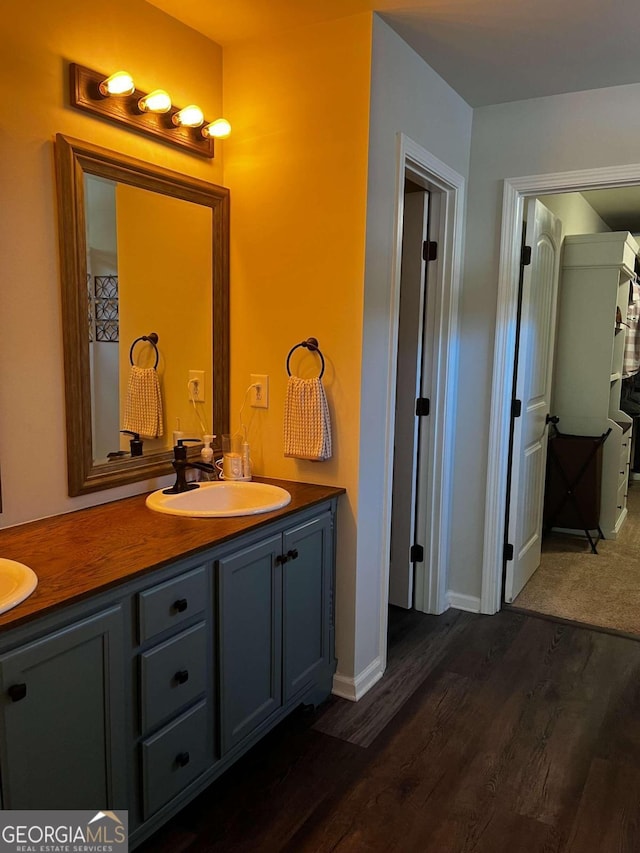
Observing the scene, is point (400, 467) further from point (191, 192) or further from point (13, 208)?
point (13, 208)

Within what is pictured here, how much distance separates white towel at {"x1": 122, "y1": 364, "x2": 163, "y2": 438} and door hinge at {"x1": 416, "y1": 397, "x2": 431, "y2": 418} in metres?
1.35

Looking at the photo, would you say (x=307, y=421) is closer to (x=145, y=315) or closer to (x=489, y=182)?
(x=145, y=315)

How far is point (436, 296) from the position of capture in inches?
126

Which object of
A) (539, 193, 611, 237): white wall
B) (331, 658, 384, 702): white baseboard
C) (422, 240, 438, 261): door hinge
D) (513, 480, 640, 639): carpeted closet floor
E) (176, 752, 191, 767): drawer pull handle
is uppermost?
(539, 193, 611, 237): white wall

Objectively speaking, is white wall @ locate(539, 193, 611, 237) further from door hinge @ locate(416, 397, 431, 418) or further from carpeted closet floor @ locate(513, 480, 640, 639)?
carpeted closet floor @ locate(513, 480, 640, 639)

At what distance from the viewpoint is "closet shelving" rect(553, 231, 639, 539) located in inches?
176

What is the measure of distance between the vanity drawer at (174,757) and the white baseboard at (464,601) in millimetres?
1816

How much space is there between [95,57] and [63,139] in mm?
318

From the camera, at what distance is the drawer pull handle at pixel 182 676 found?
71.3 inches

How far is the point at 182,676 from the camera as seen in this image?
5.98 ft

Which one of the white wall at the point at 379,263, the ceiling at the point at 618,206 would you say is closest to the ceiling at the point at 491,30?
the white wall at the point at 379,263

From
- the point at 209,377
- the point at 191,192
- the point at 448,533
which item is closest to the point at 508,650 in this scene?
the point at 448,533

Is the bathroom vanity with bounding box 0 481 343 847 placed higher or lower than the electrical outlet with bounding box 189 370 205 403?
lower

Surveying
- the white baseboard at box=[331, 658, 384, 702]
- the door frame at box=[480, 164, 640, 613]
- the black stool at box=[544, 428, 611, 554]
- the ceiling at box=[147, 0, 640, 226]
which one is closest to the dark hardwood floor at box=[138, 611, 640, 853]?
the white baseboard at box=[331, 658, 384, 702]
